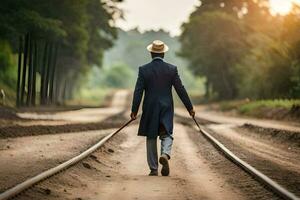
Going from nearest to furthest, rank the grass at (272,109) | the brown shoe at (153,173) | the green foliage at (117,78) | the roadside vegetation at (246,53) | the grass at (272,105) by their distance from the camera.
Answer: the brown shoe at (153,173), the grass at (272,109), the grass at (272,105), the roadside vegetation at (246,53), the green foliage at (117,78)

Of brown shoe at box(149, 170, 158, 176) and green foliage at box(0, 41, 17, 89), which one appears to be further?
green foliage at box(0, 41, 17, 89)

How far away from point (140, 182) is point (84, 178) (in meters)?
1.03

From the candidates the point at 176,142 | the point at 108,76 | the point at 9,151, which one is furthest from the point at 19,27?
the point at 108,76

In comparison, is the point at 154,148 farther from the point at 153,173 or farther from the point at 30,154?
the point at 30,154

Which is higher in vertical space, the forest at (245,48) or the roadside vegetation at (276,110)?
the forest at (245,48)

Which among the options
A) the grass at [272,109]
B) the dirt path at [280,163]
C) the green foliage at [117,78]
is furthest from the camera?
the green foliage at [117,78]

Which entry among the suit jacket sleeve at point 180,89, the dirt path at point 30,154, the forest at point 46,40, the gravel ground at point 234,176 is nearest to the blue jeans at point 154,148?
the suit jacket sleeve at point 180,89

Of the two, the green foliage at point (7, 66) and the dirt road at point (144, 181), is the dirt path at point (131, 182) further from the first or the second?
Result: the green foliage at point (7, 66)

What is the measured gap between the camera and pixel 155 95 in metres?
11.4

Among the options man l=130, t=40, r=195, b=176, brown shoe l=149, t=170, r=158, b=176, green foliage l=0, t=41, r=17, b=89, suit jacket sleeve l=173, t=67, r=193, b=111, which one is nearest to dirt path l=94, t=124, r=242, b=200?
brown shoe l=149, t=170, r=158, b=176

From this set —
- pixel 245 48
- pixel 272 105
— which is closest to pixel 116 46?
pixel 245 48

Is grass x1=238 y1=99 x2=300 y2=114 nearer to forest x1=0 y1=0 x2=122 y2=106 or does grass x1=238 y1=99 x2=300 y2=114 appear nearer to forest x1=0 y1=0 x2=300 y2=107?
forest x1=0 y1=0 x2=300 y2=107

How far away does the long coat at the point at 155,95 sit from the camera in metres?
11.3

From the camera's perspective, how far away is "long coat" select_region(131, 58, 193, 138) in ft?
37.2
